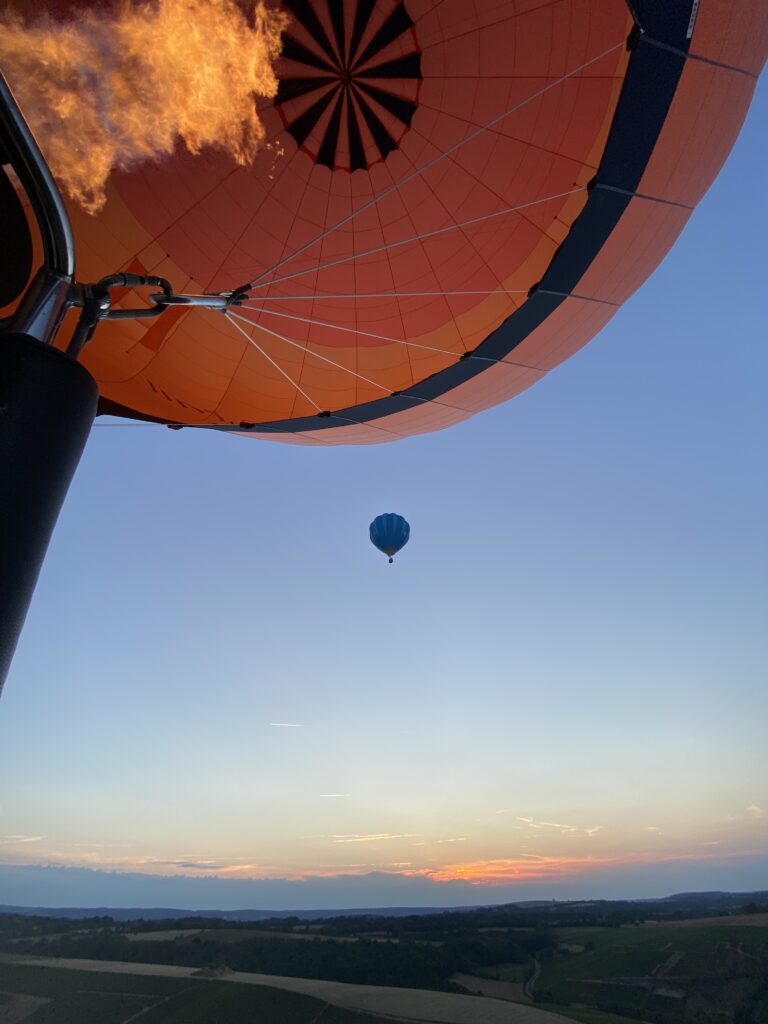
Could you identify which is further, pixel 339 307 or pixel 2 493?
pixel 339 307

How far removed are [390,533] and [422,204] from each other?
6583mm

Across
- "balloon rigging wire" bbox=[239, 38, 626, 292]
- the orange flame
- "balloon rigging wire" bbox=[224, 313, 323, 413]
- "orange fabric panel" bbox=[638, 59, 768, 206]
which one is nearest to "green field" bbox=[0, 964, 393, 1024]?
"balloon rigging wire" bbox=[224, 313, 323, 413]

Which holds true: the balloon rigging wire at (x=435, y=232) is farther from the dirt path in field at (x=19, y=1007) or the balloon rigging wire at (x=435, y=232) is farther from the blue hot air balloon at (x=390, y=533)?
the dirt path in field at (x=19, y=1007)

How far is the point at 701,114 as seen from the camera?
17.5ft

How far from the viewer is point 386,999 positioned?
80.2ft

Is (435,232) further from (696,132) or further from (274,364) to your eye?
(696,132)

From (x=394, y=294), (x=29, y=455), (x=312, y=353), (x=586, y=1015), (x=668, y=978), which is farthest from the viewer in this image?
(x=668, y=978)

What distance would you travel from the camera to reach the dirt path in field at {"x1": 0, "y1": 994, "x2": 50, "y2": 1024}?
21641 millimetres

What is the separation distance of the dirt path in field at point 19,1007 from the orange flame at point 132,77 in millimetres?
26135

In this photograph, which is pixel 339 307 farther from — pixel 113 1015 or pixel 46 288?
pixel 113 1015

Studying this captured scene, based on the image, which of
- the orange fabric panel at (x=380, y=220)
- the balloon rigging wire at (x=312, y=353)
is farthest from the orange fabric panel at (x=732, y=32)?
the balloon rigging wire at (x=312, y=353)

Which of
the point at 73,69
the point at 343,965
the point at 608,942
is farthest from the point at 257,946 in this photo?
the point at 73,69

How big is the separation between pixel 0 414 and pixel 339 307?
234 inches

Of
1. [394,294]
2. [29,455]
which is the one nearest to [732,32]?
[394,294]
